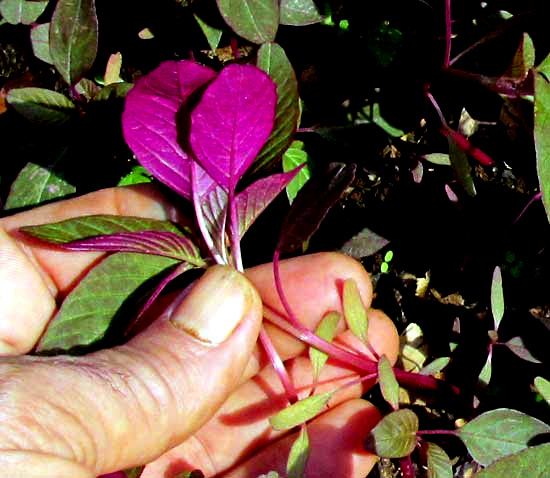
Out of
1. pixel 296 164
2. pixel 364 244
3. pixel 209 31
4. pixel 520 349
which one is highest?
pixel 209 31

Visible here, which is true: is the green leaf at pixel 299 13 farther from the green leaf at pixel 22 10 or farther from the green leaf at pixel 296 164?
the green leaf at pixel 22 10

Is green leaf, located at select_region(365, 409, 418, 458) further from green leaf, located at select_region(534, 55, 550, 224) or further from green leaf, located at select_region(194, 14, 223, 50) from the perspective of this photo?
green leaf, located at select_region(194, 14, 223, 50)

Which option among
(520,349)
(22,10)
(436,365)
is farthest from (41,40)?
(520,349)

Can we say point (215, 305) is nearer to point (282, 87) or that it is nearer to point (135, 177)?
point (282, 87)

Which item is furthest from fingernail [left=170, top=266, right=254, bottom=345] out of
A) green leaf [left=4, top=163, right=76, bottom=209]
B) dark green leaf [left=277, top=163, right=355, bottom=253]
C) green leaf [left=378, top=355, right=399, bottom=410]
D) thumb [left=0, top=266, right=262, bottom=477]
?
green leaf [left=4, top=163, right=76, bottom=209]

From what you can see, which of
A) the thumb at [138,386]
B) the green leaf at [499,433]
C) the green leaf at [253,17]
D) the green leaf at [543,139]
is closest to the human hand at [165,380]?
the thumb at [138,386]

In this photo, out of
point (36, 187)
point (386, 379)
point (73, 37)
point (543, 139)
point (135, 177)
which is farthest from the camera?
point (135, 177)

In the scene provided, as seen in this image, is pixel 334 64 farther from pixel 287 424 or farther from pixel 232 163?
pixel 287 424
